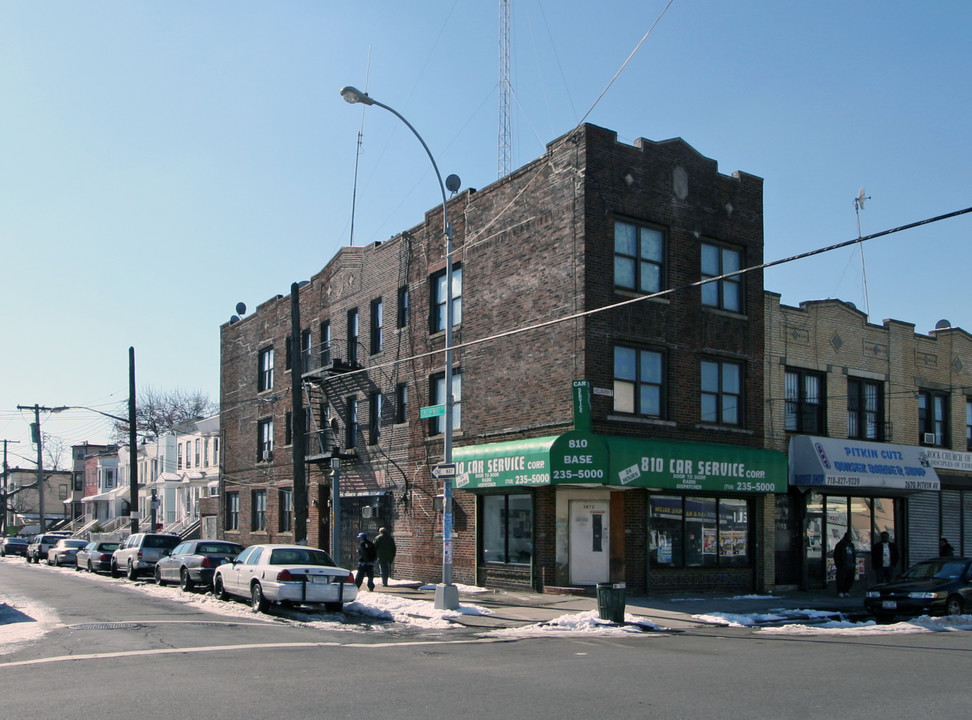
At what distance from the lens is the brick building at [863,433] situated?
26.1 m

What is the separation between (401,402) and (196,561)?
307 inches

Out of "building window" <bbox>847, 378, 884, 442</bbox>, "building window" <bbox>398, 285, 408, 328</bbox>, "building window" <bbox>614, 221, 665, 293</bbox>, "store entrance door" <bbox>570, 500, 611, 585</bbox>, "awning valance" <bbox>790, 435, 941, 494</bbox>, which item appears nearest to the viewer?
"store entrance door" <bbox>570, 500, 611, 585</bbox>

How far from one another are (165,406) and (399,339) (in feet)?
Result: 200

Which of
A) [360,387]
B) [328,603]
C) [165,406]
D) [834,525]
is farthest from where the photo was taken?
[165,406]

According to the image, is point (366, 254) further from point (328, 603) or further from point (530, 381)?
point (328, 603)

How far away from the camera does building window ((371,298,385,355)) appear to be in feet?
102

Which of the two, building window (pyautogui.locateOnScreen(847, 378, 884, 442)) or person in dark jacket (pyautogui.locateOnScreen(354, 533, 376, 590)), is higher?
building window (pyautogui.locateOnScreen(847, 378, 884, 442))

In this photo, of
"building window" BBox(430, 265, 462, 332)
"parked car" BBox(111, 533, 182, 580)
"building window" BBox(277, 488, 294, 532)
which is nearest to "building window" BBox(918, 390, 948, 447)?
"building window" BBox(430, 265, 462, 332)

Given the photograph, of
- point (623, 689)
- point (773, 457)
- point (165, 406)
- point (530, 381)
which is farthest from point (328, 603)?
point (165, 406)

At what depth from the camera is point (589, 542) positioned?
23.0m

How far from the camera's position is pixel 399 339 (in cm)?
2955

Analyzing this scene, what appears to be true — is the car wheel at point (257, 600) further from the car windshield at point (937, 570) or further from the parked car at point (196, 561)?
the car windshield at point (937, 570)

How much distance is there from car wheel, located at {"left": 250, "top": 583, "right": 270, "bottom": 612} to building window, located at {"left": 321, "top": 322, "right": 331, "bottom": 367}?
1377 centimetres

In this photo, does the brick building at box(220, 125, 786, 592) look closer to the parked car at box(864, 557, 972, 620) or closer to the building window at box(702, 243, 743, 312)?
the building window at box(702, 243, 743, 312)
